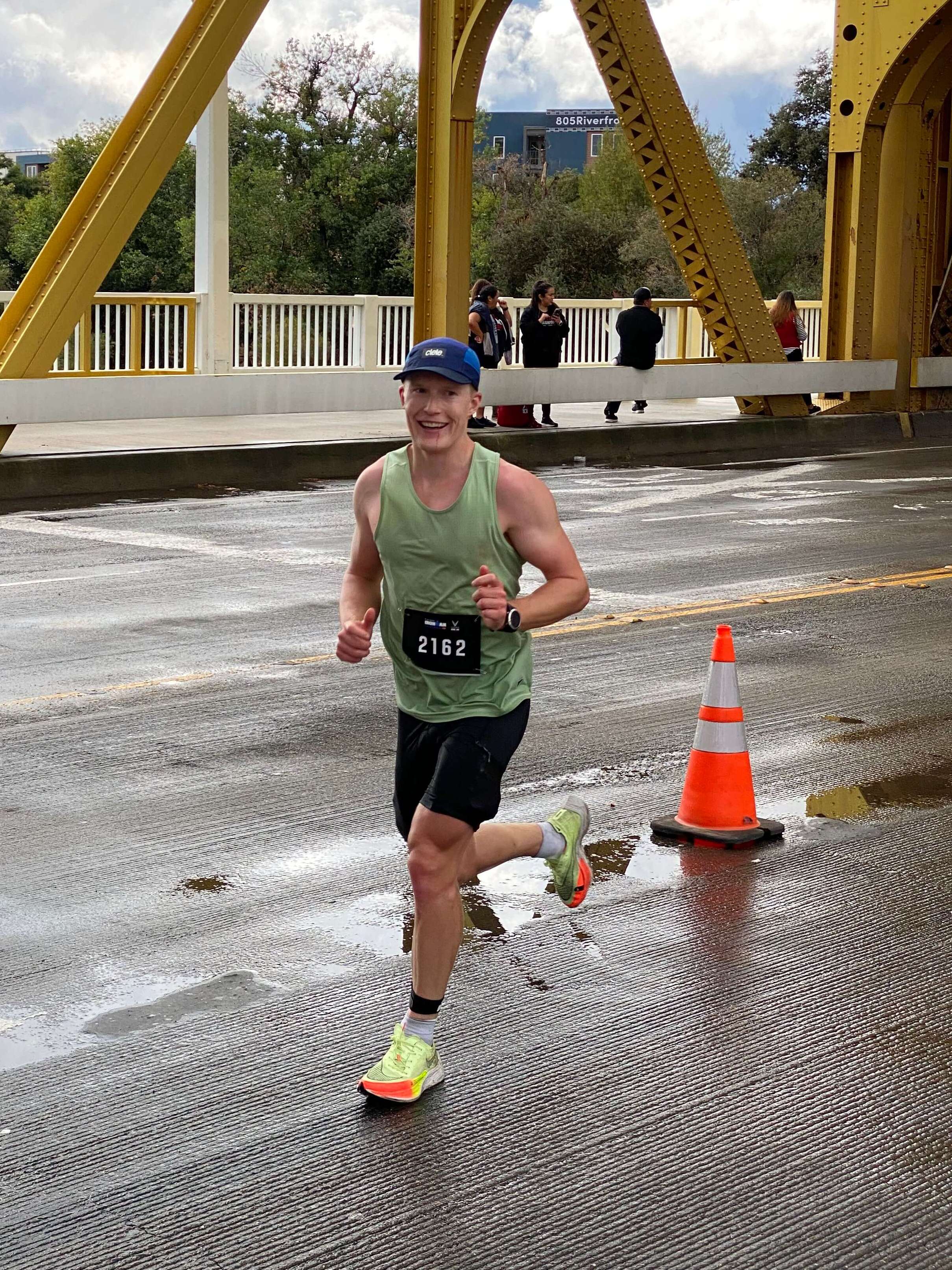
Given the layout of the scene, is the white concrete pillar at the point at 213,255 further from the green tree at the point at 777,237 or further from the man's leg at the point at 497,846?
the green tree at the point at 777,237

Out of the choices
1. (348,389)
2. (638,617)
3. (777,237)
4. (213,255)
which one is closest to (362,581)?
(638,617)

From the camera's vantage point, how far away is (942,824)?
22.2 feet

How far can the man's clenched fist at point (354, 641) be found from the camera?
4559mm

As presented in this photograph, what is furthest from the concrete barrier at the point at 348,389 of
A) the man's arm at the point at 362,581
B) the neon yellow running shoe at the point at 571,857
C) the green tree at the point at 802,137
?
the green tree at the point at 802,137

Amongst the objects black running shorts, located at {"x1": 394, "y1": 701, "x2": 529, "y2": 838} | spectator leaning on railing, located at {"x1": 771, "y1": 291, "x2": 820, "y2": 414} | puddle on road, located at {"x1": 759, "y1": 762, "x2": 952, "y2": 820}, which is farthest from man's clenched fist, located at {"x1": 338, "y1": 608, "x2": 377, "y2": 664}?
spectator leaning on railing, located at {"x1": 771, "y1": 291, "x2": 820, "y2": 414}

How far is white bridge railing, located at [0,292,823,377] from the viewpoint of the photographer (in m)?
21.2

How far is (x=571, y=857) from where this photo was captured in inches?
213

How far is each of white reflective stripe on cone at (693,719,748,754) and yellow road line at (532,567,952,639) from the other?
3.45 meters

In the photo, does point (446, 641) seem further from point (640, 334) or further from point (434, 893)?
point (640, 334)

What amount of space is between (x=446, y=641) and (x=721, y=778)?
2203 mm

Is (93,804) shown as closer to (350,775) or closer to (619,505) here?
(350,775)

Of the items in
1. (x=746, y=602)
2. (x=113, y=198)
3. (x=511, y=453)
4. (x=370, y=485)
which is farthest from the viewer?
(x=511, y=453)

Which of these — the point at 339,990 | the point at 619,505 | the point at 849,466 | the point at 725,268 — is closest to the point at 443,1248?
the point at 339,990

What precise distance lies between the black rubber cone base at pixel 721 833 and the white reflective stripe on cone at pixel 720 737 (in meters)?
0.27
